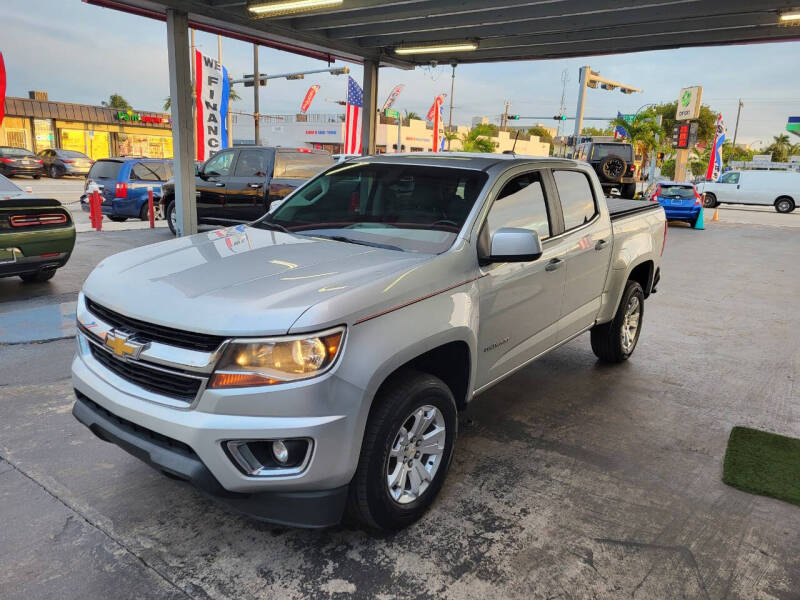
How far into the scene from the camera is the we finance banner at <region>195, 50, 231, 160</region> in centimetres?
1251

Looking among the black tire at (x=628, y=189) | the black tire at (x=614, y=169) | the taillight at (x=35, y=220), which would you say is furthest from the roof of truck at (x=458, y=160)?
the black tire at (x=628, y=189)

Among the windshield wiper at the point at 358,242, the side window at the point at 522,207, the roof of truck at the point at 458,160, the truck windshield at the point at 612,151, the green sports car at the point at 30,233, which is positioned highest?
the truck windshield at the point at 612,151

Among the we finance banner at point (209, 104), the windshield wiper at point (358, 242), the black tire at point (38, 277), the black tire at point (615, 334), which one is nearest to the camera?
the windshield wiper at point (358, 242)

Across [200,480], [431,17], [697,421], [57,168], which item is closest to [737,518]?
[697,421]

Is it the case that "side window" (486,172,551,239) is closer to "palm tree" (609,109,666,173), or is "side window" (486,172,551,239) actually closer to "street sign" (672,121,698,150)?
"street sign" (672,121,698,150)

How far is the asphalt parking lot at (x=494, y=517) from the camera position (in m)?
2.55

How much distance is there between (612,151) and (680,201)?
14.2ft

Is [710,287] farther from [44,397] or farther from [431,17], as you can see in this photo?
[44,397]

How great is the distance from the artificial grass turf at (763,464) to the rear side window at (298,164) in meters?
9.49

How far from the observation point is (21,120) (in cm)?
4066

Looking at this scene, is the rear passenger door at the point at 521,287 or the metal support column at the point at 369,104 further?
the metal support column at the point at 369,104

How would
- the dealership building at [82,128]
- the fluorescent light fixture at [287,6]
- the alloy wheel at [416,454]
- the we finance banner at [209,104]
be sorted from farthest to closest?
the dealership building at [82,128]
the we finance banner at [209,104]
the fluorescent light fixture at [287,6]
the alloy wheel at [416,454]

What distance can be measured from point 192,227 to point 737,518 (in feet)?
28.1

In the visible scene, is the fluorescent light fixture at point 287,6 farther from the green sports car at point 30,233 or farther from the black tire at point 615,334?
the black tire at point 615,334
